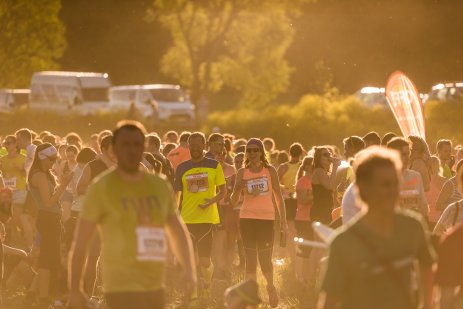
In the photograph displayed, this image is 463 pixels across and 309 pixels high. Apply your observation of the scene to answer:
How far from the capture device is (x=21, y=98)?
64938 millimetres

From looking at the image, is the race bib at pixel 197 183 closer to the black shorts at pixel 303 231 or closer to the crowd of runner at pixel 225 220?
the crowd of runner at pixel 225 220

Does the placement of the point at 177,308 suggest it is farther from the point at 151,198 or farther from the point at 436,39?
the point at 436,39

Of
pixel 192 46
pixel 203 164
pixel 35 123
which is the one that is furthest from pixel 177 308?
pixel 192 46

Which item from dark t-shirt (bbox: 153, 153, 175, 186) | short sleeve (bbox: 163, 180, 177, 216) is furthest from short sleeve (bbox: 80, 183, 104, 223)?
dark t-shirt (bbox: 153, 153, 175, 186)

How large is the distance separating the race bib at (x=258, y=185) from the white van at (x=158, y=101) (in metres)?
41.4

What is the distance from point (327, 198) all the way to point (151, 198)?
7723 millimetres

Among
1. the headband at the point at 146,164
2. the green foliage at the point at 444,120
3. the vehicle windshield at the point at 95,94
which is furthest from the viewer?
the vehicle windshield at the point at 95,94

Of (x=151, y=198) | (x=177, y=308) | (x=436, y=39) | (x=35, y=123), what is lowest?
(x=177, y=308)

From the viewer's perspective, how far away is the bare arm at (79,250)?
7.97 metres

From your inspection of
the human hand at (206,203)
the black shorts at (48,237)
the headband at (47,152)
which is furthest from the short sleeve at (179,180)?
the headband at (47,152)

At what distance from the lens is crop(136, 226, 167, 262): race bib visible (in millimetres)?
7969

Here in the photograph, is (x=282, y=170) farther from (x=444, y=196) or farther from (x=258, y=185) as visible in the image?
(x=444, y=196)

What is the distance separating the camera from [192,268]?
8312 mm

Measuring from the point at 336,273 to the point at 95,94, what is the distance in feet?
178
